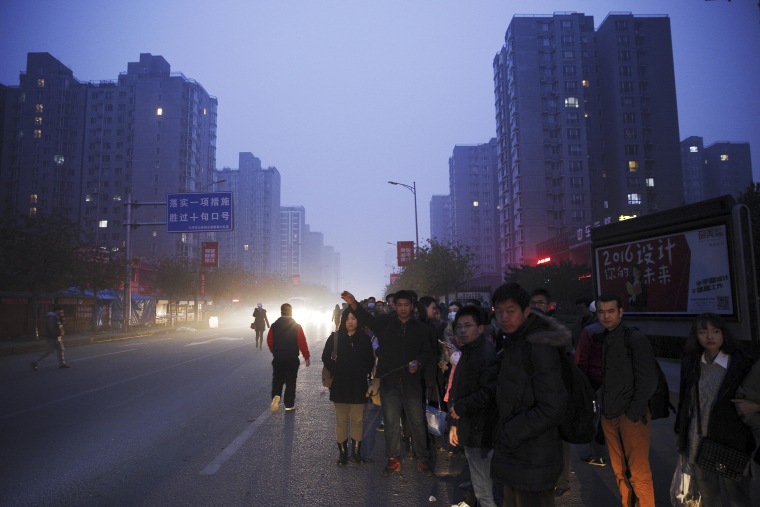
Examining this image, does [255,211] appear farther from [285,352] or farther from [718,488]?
[718,488]

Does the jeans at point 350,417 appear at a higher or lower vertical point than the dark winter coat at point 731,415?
lower

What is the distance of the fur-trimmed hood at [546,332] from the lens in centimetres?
296

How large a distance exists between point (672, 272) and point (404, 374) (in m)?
7.53

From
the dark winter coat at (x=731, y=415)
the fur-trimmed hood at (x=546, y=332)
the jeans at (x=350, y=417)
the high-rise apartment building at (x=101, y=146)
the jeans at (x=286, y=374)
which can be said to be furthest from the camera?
the high-rise apartment building at (x=101, y=146)

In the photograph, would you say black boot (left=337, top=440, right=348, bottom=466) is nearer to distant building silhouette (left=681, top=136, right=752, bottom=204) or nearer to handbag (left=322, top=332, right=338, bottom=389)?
handbag (left=322, top=332, right=338, bottom=389)

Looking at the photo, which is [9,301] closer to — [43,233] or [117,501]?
[43,233]

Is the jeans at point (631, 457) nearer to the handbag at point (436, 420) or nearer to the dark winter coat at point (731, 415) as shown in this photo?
the dark winter coat at point (731, 415)

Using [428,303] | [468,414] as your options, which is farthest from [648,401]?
[428,303]

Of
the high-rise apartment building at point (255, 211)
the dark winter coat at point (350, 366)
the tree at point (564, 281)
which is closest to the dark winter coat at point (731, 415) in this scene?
the dark winter coat at point (350, 366)

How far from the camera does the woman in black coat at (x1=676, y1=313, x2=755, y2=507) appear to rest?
3.77m

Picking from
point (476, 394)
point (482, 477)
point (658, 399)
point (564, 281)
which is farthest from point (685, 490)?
point (564, 281)

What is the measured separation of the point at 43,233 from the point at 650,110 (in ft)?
284

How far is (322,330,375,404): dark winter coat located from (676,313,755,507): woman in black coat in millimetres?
3354

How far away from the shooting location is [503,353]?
3.23 meters
